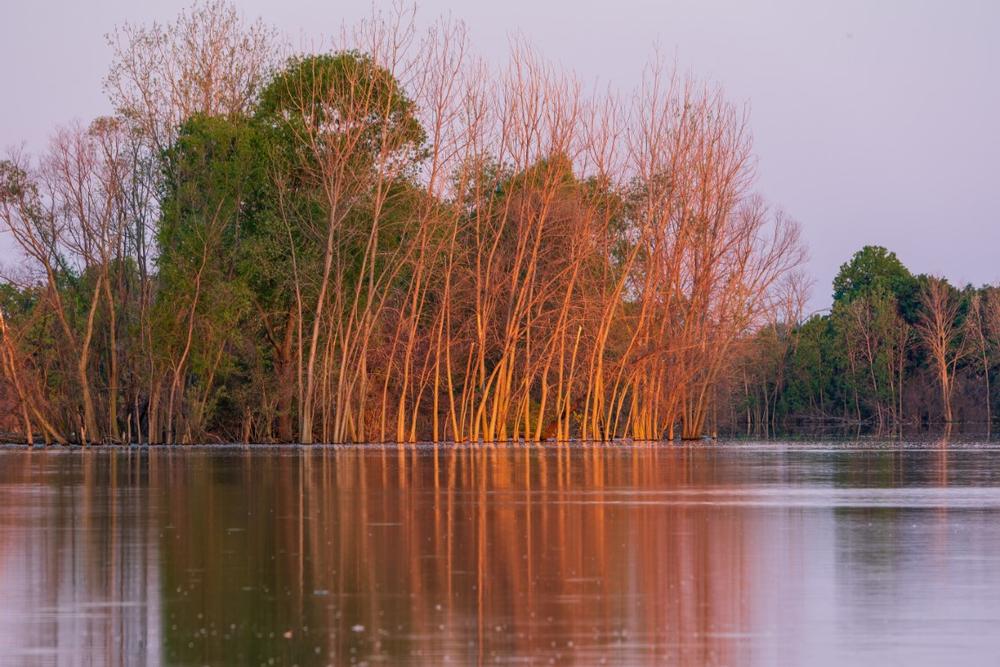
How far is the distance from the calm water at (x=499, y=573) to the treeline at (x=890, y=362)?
78.3 meters

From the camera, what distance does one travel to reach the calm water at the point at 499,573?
8703 millimetres

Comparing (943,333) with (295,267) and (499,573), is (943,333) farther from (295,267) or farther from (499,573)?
(499,573)

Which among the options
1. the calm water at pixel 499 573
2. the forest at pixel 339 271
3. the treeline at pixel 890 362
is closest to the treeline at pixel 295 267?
the forest at pixel 339 271

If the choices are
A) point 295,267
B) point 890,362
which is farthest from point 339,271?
point 890,362

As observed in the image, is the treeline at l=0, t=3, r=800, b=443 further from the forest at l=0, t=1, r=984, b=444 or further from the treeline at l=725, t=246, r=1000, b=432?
the treeline at l=725, t=246, r=1000, b=432

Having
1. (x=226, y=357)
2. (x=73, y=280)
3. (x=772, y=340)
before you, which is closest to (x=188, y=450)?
(x=226, y=357)

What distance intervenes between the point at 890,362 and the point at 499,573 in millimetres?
91556

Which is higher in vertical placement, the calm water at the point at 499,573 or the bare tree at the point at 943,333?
the bare tree at the point at 943,333

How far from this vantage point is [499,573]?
1201cm

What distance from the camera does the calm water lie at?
870cm

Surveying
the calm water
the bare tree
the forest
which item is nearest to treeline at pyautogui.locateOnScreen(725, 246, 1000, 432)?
the bare tree

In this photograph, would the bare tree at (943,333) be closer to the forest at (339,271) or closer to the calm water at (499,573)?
the forest at (339,271)

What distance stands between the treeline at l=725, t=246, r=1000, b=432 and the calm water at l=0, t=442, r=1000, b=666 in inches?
3082

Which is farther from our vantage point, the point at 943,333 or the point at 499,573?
the point at 943,333
